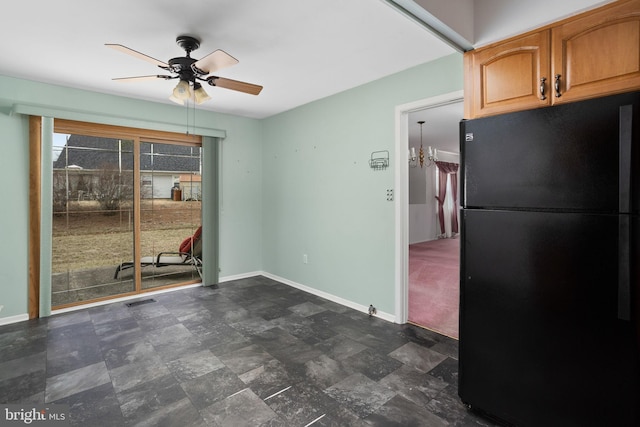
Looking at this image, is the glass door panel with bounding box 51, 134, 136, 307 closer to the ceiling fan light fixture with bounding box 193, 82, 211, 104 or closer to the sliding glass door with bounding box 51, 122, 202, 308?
the sliding glass door with bounding box 51, 122, 202, 308

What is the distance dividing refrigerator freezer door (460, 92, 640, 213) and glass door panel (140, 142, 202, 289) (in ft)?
12.4

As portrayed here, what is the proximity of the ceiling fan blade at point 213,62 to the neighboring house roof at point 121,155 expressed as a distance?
2.11 metres

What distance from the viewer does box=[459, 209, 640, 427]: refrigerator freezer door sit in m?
1.43

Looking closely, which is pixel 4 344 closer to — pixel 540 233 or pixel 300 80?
pixel 300 80

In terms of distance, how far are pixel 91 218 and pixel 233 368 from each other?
275 centimetres

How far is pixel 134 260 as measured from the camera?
4129mm

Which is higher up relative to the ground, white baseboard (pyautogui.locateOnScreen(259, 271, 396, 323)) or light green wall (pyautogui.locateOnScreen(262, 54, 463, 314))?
light green wall (pyautogui.locateOnScreen(262, 54, 463, 314))

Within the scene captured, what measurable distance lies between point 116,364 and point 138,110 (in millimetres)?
2932

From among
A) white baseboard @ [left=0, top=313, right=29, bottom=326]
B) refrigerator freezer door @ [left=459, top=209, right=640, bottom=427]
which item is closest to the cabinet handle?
refrigerator freezer door @ [left=459, top=209, right=640, bottom=427]

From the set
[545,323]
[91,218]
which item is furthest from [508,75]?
[91,218]

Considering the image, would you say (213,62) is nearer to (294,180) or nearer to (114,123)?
(114,123)

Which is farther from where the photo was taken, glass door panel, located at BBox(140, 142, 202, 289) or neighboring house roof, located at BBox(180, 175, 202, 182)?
neighboring house roof, located at BBox(180, 175, 202, 182)

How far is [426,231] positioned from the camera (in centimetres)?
889

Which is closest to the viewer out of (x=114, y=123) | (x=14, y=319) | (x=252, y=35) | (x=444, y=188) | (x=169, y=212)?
(x=252, y=35)
